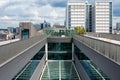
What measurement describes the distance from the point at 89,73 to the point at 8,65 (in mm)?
16665

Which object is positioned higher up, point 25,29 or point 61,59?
point 25,29

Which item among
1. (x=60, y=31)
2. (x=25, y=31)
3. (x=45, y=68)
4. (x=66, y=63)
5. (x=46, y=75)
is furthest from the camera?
(x=60, y=31)

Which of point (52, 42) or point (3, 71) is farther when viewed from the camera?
point (52, 42)

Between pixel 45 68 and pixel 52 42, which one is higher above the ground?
pixel 52 42

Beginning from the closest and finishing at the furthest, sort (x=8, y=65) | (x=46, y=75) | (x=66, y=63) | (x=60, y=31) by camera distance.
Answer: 1. (x=8, y=65)
2. (x=46, y=75)
3. (x=66, y=63)
4. (x=60, y=31)

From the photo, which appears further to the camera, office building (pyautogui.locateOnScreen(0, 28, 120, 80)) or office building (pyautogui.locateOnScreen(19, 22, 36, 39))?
office building (pyautogui.locateOnScreen(19, 22, 36, 39))

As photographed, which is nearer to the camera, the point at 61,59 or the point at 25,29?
the point at 61,59

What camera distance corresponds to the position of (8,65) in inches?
388

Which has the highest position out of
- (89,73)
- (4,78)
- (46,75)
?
(4,78)

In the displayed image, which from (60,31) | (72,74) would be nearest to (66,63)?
(72,74)

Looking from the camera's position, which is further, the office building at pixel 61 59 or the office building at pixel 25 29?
the office building at pixel 25 29

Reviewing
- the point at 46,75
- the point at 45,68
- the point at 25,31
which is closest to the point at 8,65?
the point at 46,75

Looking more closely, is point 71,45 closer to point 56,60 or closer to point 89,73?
point 56,60

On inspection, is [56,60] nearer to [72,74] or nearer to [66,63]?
[66,63]
